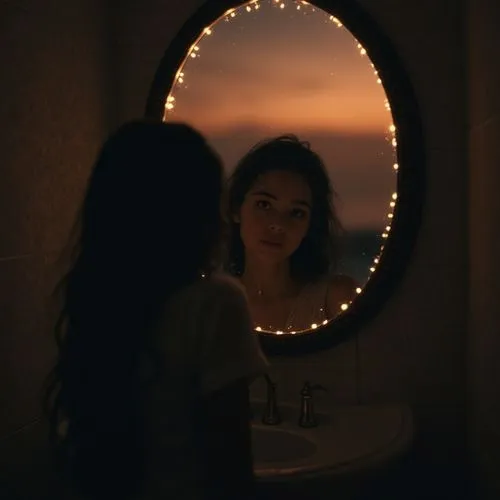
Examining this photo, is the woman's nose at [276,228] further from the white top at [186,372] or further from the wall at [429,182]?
the white top at [186,372]

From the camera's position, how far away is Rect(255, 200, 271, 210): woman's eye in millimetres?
1339

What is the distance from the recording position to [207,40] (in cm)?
137

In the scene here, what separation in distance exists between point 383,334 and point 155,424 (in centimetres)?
70

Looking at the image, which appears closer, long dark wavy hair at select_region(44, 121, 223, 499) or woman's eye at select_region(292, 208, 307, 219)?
long dark wavy hair at select_region(44, 121, 223, 499)

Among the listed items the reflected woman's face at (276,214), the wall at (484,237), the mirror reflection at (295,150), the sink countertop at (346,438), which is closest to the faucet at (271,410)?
the sink countertop at (346,438)

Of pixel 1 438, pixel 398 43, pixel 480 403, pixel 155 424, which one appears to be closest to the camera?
pixel 155 424

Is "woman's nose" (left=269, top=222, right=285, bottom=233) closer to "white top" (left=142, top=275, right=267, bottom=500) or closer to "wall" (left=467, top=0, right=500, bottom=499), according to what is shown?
"wall" (left=467, top=0, right=500, bottom=499)

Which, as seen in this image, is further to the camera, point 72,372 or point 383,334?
point 383,334

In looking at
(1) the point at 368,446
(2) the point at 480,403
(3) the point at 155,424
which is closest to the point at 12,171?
(3) the point at 155,424

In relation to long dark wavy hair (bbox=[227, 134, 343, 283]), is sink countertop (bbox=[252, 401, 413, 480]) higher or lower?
lower

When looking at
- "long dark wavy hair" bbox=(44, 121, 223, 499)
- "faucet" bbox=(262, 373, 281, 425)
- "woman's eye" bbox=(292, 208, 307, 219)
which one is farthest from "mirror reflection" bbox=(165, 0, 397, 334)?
"long dark wavy hair" bbox=(44, 121, 223, 499)

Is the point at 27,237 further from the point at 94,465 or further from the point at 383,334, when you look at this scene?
the point at 383,334

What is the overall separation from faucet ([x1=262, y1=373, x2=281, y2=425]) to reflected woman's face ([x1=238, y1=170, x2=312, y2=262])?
0.25m

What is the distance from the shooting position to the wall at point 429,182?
47.1 inches
